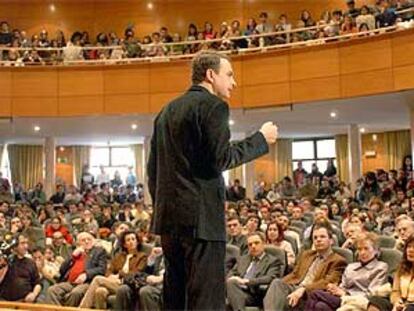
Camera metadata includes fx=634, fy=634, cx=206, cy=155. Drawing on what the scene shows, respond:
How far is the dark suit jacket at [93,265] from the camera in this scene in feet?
20.5

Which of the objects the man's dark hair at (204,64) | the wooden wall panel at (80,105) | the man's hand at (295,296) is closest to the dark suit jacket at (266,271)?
the man's hand at (295,296)

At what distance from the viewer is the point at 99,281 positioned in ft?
19.2

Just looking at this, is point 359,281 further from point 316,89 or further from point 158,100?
point 158,100

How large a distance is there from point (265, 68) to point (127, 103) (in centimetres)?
283

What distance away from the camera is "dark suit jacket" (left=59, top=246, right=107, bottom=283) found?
6.24 m

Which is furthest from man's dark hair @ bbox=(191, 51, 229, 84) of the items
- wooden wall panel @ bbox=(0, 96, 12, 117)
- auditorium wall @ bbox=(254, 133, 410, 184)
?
auditorium wall @ bbox=(254, 133, 410, 184)

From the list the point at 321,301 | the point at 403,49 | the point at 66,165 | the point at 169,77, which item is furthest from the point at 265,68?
the point at 66,165

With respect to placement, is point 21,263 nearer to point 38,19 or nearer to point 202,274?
point 202,274

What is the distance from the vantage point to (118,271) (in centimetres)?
614

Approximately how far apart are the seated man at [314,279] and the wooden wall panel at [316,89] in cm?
621

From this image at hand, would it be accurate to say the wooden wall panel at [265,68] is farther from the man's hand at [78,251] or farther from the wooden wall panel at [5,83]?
the man's hand at [78,251]

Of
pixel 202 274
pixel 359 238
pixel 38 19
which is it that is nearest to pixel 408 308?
pixel 359 238

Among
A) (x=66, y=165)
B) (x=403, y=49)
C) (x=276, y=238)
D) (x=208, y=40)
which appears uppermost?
(x=208, y=40)

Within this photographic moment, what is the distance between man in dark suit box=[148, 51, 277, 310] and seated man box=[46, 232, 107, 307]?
4079mm
